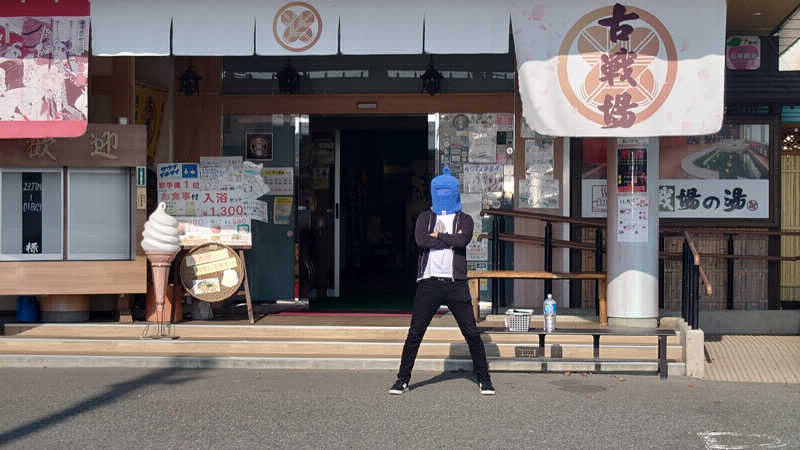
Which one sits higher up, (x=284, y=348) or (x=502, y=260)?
(x=502, y=260)

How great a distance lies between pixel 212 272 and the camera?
9758 millimetres

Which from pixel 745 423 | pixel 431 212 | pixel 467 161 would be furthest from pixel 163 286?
pixel 745 423

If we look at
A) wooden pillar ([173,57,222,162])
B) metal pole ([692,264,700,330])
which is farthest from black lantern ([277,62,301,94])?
metal pole ([692,264,700,330])

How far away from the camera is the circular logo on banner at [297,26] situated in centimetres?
901

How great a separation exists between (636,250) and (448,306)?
2.80 m

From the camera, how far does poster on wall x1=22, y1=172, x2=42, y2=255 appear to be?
9.96 metres

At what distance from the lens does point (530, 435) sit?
6.24 metres

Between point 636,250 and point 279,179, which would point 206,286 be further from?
point 636,250

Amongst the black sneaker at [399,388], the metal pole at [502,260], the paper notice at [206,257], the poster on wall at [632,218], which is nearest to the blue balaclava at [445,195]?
the black sneaker at [399,388]

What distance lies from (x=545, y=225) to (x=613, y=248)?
1.71 meters

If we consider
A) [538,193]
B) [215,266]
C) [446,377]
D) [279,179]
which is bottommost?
[446,377]

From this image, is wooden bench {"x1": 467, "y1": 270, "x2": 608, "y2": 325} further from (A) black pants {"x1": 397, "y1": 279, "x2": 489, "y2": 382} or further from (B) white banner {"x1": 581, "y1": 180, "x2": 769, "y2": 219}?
(B) white banner {"x1": 581, "y1": 180, "x2": 769, "y2": 219}

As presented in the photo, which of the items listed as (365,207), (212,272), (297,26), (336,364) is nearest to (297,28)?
(297,26)

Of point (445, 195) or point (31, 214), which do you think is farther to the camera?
point (31, 214)
